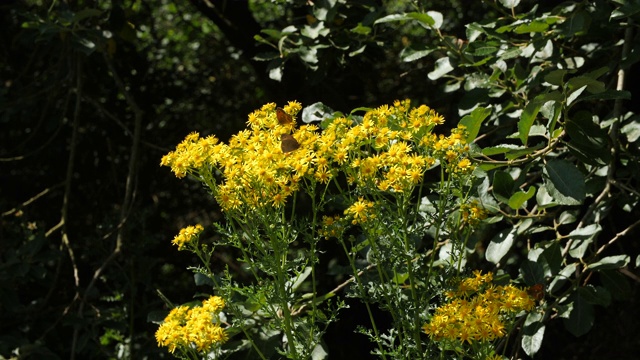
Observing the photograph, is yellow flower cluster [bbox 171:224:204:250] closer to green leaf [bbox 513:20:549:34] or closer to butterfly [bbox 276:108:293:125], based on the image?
butterfly [bbox 276:108:293:125]

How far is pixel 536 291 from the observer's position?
1718 millimetres

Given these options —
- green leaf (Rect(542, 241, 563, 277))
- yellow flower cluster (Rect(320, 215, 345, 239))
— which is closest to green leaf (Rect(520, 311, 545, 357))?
green leaf (Rect(542, 241, 563, 277))

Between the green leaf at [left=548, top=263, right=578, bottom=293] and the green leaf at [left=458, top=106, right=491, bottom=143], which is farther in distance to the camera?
the green leaf at [left=548, top=263, right=578, bottom=293]

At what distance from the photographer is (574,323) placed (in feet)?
6.30

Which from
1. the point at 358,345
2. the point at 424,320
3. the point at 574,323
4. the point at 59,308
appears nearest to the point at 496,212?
the point at 574,323

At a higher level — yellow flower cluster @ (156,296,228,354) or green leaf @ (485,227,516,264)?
yellow flower cluster @ (156,296,228,354)

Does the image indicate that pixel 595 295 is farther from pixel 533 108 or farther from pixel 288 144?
pixel 288 144

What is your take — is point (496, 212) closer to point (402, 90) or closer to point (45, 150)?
point (402, 90)

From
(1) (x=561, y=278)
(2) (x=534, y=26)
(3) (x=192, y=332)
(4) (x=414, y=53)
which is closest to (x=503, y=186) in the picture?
(1) (x=561, y=278)

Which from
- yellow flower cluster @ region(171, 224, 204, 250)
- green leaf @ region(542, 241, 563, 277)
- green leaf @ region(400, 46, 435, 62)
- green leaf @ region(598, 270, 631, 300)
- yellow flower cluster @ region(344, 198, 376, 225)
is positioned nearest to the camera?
yellow flower cluster @ region(344, 198, 376, 225)

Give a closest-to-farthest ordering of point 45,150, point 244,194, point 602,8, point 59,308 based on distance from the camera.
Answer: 1. point 244,194
2. point 602,8
3. point 59,308
4. point 45,150

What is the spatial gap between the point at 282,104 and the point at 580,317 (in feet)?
5.09

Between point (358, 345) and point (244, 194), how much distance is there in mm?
1786

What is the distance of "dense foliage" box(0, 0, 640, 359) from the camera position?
1.92 m
